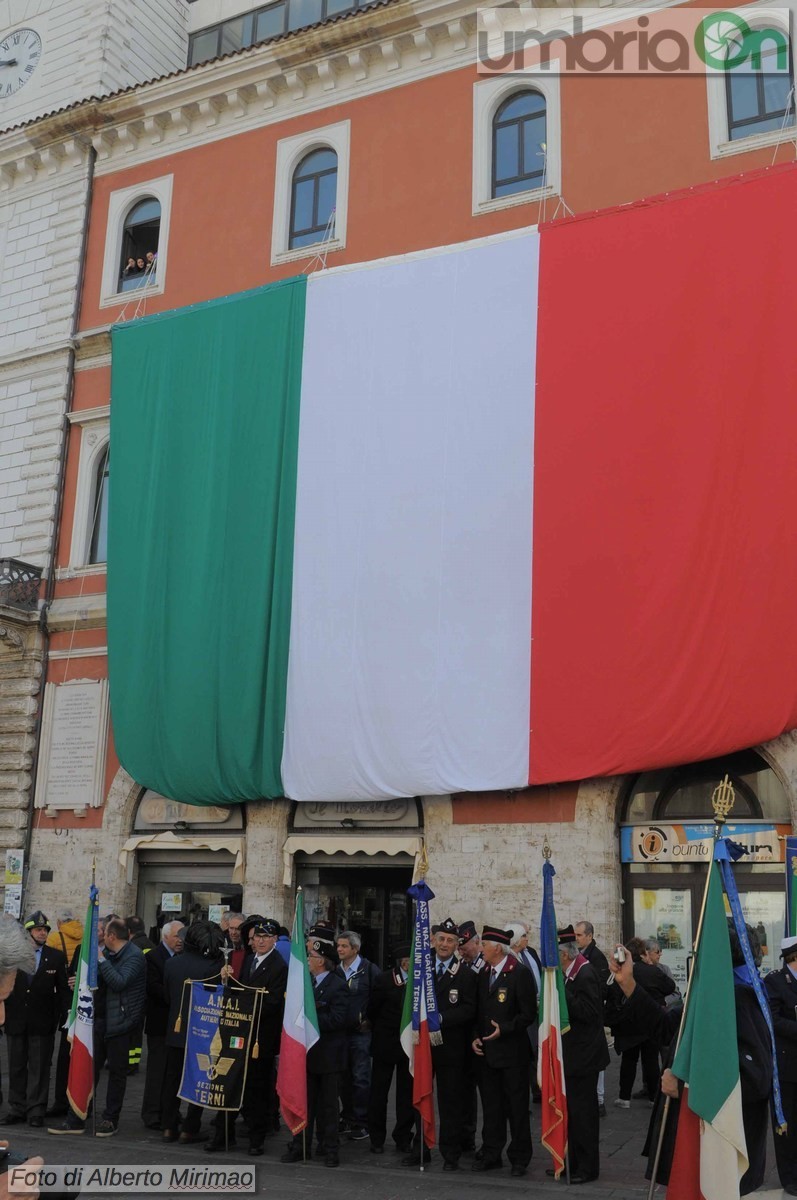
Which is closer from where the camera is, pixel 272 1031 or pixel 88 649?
pixel 272 1031

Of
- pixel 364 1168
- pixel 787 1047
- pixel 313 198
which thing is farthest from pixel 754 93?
pixel 364 1168

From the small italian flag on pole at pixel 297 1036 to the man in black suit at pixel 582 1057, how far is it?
2.10 metres

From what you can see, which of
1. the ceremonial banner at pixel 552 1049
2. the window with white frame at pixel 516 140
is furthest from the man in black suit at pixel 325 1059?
the window with white frame at pixel 516 140

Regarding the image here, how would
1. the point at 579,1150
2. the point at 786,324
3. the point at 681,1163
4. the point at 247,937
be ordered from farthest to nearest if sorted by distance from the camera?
the point at 786,324 → the point at 247,937 → the point at 579,1150 → the point at 681,1163

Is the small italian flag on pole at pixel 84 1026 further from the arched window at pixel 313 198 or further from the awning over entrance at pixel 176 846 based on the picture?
the arched window at pixel 313 198

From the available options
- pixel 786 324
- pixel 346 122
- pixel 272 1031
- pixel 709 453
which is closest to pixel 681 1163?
pixel 272 1031

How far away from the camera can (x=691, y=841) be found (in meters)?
15.3

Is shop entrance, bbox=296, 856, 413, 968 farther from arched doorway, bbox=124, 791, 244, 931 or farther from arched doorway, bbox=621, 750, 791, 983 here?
arched doorway, bbox=621, 750, 791, 983

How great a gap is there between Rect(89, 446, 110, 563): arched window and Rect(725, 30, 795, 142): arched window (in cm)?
1218

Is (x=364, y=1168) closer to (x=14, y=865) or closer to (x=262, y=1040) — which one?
(x=262, y=1040)

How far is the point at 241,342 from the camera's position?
Answer: 19.6 metres

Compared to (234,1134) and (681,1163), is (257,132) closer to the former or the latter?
(234,1134)

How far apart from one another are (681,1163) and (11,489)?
18.5m

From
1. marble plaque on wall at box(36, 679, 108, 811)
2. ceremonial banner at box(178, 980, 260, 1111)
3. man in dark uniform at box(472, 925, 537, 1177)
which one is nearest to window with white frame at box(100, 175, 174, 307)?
marble plaque on wall at box(36, 679, 108, 811)
